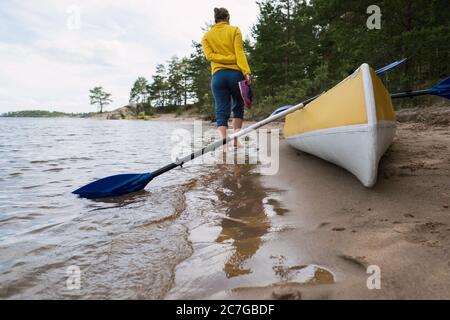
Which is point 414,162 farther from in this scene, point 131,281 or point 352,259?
point 131,281

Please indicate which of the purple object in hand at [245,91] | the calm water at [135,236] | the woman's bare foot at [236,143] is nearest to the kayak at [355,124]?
the calm water at [135,236]

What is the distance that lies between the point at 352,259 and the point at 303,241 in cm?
34

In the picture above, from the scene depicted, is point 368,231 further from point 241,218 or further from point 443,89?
point 443,89

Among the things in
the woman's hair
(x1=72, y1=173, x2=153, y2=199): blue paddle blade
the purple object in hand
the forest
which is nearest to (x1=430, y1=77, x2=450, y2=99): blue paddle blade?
the purple object in hand

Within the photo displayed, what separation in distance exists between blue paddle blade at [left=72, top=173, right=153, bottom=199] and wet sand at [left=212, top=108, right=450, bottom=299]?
50.3 inches

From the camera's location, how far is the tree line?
353 inches

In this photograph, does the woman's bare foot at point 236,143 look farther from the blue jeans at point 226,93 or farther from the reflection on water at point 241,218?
the reflection on water at point 241,218

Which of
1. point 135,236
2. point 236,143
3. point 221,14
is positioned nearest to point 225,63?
point 221,14

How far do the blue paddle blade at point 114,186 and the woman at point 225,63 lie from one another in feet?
5.56

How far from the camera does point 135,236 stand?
6.92 feet

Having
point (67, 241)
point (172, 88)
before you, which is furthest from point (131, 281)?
point (172, 88)

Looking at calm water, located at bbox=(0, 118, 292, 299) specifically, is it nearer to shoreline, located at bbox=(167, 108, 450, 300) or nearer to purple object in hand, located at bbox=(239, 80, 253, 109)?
shoreline, located at bbox=(167, 108, 450, 300)

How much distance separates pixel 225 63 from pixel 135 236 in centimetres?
328

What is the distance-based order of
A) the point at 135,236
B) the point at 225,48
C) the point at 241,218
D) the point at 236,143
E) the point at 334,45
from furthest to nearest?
the point at 334,45 < the point at 236,143 < the point at 225,48 < the point at 241,218 < the point at 135,236
